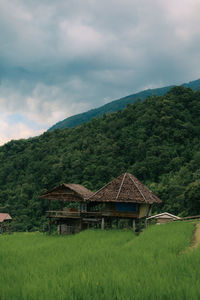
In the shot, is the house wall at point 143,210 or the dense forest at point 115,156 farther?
the dense forest at point 115,156

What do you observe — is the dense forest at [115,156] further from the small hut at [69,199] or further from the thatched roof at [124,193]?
the small hut at [69,199]

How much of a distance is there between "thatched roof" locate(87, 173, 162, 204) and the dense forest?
52.8 feet

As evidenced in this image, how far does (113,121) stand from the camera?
69.6 meters

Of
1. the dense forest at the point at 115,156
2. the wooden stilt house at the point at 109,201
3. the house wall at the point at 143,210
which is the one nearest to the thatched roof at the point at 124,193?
the wooden stilt house at the point at 109,201

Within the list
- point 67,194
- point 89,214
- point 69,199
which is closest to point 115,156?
point 89,214

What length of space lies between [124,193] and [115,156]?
34.6 metres

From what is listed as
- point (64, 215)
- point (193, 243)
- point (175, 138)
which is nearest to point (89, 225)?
point (64, 215)

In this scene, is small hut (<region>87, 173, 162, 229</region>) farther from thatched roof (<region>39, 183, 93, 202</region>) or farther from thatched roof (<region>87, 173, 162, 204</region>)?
thatched roof (<region>39, 183, 93, 202</region>)

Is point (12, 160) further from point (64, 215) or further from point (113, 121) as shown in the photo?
point (64, 215)

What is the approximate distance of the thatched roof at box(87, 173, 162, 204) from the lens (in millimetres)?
24266

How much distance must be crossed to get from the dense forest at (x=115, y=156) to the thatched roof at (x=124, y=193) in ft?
52.8

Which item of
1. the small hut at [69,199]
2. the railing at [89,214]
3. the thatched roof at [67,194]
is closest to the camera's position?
the railing at [89,214]

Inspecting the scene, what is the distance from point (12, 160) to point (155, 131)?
35980 millimetres

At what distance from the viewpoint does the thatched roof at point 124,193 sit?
79.6 ft
